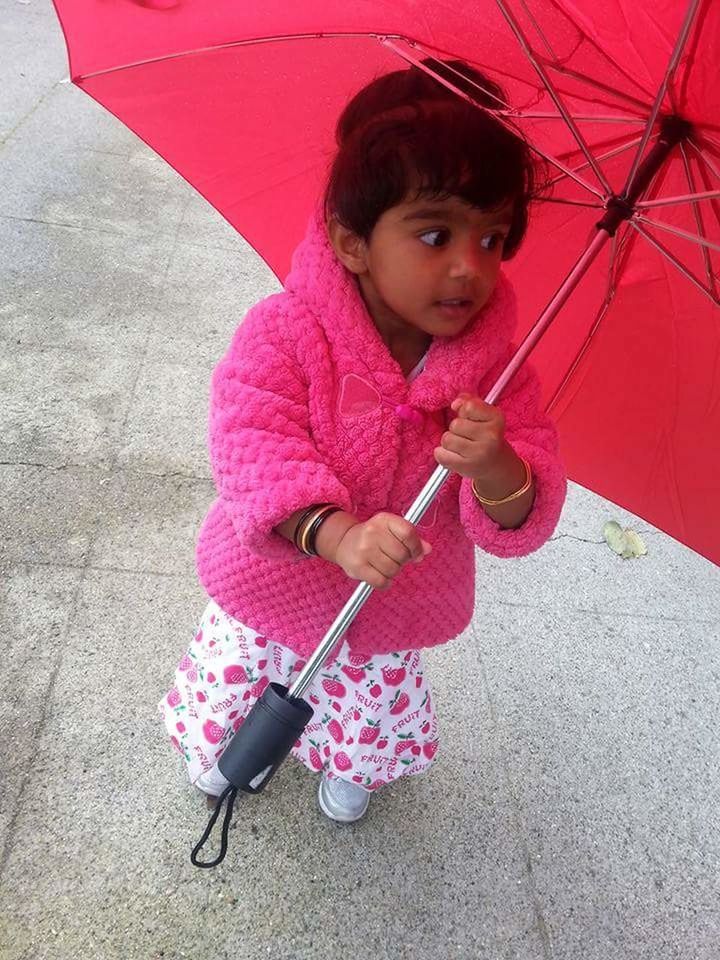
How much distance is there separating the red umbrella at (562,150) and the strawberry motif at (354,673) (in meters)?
0.30

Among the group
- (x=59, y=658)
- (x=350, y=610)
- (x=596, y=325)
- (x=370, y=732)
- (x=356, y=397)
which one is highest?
(x=596, y=325)

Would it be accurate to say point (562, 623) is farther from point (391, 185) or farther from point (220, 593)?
point (391, 185)

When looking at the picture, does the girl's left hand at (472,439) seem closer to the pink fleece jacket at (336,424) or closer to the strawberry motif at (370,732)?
→ the pink fleece jacket at (336,424)

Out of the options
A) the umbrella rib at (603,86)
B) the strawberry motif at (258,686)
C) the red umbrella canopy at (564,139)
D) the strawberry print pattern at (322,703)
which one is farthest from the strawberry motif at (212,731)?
the umbrella rib at (603,86)

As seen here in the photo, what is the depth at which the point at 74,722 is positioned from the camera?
200 centimetres

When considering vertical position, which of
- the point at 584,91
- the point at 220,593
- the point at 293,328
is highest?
the point at 584,91

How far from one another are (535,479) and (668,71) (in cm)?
60

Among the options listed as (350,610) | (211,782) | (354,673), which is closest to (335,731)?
(354,673)

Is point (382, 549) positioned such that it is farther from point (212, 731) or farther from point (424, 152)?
point (212, 731)

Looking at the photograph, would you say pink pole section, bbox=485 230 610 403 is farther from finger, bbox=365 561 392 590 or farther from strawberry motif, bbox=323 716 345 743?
strawberry motif, bbox=323 716 345 743

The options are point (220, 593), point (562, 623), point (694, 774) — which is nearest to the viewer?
point (220, 593)

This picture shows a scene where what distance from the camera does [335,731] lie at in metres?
1.81

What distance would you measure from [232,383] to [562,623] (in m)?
1.70

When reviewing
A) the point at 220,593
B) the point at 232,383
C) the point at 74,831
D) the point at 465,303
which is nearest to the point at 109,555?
the point at 74,831
